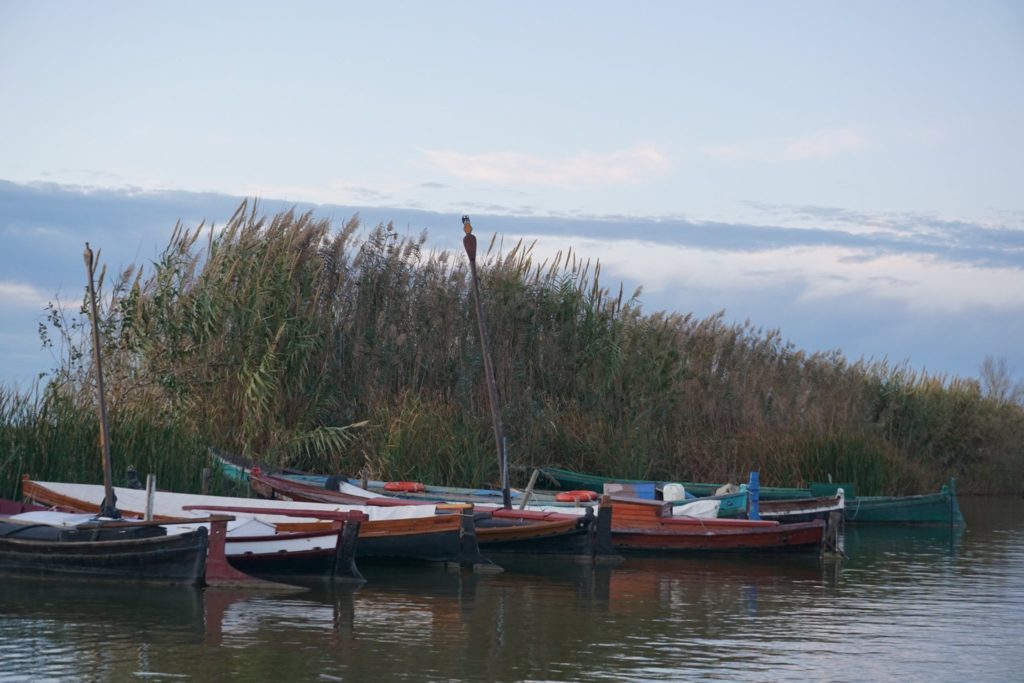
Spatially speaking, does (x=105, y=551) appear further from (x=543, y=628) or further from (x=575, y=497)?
(x=575, y=497)

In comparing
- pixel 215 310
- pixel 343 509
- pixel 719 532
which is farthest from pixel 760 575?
pixel 215 310

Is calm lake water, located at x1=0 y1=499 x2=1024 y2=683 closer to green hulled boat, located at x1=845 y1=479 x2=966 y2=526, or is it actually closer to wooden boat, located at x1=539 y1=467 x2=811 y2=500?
wooden boat, located at x1=539 y1=467 x2=811 y2=500

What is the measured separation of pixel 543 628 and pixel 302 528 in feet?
11.4

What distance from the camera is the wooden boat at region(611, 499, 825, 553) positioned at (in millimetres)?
17078

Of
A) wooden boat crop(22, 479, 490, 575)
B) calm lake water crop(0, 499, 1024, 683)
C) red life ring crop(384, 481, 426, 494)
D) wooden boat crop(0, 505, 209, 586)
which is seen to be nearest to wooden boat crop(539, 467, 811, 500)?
red life ring crop(384, 481, 426, 494)

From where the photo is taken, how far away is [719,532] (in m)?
17.1

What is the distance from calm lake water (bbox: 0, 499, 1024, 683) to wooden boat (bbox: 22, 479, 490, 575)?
353 millimetres

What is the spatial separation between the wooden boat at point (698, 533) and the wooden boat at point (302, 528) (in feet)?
9.36

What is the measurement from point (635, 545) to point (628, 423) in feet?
17.4

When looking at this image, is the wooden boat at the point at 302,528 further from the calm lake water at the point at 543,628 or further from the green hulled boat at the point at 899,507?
the green hulled boat at the point at 899,507

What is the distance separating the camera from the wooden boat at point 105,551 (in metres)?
12.9

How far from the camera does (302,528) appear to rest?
13703 mm

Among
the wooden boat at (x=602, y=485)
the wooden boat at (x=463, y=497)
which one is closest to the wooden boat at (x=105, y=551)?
the wooden boat at (x=463, y=497)

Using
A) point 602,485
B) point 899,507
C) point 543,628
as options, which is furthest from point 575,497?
point 899,507
